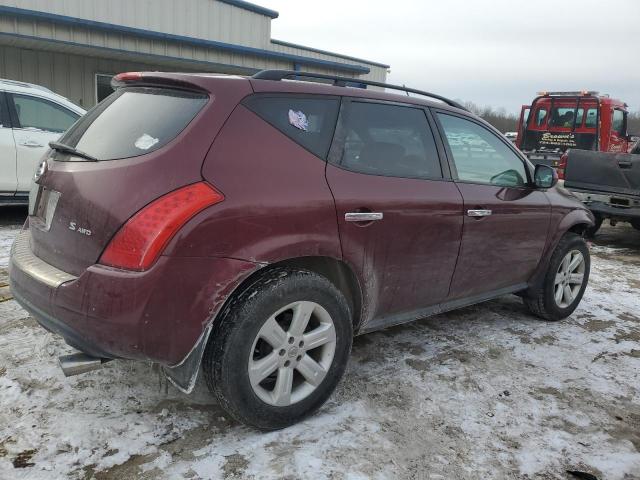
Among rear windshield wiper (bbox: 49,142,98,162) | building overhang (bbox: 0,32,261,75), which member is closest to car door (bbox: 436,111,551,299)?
rear windshield wiper (bbox: 49,142,98,162)

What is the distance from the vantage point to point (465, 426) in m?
2.71

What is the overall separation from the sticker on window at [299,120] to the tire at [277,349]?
73cm

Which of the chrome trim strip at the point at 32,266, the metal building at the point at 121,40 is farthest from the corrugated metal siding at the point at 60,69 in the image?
the chrome trim strip at the point at 32,266

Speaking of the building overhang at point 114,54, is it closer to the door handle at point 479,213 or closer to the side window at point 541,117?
the side window at point 541,117

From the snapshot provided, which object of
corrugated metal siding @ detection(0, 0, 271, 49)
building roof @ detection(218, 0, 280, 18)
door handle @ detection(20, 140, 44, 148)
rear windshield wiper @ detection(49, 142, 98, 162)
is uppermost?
building roof @ detection(218, 0, 280, 18)

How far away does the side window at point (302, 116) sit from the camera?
254cm

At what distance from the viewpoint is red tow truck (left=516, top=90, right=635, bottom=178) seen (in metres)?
12.5

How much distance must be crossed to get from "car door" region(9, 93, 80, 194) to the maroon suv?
4244 millimetres

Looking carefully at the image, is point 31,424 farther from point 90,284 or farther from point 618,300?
point 618,300

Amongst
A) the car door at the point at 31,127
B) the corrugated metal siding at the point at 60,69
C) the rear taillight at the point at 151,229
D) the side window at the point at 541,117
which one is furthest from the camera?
the side window at the point at 541,117

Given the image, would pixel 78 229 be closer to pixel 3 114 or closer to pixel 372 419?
pixel 372 419

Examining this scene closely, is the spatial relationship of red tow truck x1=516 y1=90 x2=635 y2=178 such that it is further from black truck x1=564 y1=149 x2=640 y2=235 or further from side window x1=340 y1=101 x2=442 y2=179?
side window x1=340 y1=101 x2=442 y2=179

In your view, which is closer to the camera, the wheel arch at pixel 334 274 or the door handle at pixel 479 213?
the wheel arch at pixel 334 274

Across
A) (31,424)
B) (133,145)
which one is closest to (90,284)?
(133,145)
